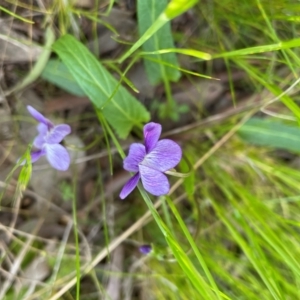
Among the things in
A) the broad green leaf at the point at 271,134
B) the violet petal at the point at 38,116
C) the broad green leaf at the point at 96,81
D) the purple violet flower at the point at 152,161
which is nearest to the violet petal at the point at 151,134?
the purple violet flower at the point at 152,161

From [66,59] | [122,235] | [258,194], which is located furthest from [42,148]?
[258,194]

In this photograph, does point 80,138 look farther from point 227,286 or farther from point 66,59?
point 227,286

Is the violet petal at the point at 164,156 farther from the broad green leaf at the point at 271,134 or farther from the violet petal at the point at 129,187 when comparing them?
the broad green leaf at the point at 271,134

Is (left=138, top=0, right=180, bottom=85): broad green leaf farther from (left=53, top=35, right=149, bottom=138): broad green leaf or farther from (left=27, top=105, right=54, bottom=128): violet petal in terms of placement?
(left=27, top=105, right=54, bottom=128): violet petal

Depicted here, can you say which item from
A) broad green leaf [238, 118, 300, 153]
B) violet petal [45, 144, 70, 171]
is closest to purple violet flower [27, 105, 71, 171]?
violet petal [45, 144, 70, 171]

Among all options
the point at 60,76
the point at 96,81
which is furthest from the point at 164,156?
the point at 60,76

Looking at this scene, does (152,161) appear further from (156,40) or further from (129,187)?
(156,40)

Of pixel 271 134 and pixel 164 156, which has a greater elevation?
pixel 164 156
